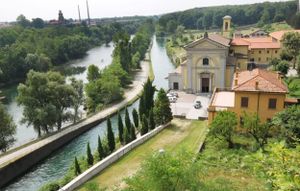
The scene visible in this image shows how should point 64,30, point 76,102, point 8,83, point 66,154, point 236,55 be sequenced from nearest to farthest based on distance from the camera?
point 66,154
point 76,102
point 236,55
point 8,83
point 64,30

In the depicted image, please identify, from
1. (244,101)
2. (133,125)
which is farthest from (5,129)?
(244,101)

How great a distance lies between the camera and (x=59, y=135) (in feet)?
111

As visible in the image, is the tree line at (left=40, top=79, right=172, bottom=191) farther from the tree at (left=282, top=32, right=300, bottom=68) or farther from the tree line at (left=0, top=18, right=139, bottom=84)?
the tree line at (left=0, top=18, right=139, bottom=84)

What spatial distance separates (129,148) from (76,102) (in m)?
14.7

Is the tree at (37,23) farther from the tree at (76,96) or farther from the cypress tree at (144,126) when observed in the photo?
the cypress tree at (144,126)

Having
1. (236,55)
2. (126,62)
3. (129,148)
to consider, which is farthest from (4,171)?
(126,62)

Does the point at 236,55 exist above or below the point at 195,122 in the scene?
above

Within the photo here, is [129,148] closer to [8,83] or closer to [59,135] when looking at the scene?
[59,135]

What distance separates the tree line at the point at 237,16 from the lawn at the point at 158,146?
4350 inches

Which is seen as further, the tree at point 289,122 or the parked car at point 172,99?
the parked car at point 172,99

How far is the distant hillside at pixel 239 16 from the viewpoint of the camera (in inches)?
5463

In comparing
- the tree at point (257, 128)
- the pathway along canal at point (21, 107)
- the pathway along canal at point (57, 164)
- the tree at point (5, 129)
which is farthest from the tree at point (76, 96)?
the tree at point (257, 128)

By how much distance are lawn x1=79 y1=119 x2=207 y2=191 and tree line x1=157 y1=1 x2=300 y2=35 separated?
110490mm

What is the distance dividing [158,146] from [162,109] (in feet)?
18.2
